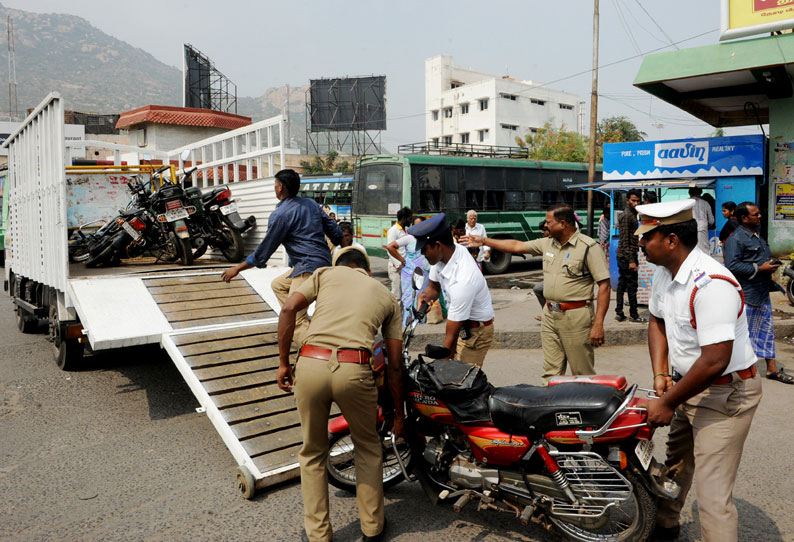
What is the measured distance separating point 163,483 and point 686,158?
10.6 meters

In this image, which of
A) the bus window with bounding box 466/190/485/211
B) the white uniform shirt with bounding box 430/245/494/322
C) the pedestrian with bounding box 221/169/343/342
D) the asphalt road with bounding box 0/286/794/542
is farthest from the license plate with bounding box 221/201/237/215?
the bus window with bounding box 466/190/485/211

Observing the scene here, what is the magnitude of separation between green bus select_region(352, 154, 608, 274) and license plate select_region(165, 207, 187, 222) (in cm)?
742

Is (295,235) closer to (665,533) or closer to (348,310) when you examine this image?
(348,310)

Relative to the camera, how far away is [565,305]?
4.56 meters

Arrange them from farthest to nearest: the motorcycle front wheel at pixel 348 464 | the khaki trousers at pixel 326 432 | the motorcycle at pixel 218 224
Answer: the motorcycle at pixel 218 224 → the motorcycle front wheel at pixel 348 464 → the khaki trousers at pixel 326 432

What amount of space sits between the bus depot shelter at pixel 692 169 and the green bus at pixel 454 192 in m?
4.59

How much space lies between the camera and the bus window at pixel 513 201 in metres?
17.2

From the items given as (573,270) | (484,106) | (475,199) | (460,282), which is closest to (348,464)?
(460,282)

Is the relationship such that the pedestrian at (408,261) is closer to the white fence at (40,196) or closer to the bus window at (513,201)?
the white fence at (40,196)

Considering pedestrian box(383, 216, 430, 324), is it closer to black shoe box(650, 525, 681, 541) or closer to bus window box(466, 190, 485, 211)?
black shoe box(650, 525, 681, 541)

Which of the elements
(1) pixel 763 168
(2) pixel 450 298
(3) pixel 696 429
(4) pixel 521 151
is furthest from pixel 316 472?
(4) pixel 521 151

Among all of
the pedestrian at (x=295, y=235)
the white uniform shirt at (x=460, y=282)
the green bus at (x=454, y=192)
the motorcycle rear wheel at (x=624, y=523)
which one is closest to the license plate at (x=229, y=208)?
the pedestrian at (x=295, y=235)

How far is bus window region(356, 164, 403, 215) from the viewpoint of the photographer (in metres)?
15.3

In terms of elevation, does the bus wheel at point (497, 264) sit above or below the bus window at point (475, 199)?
below
